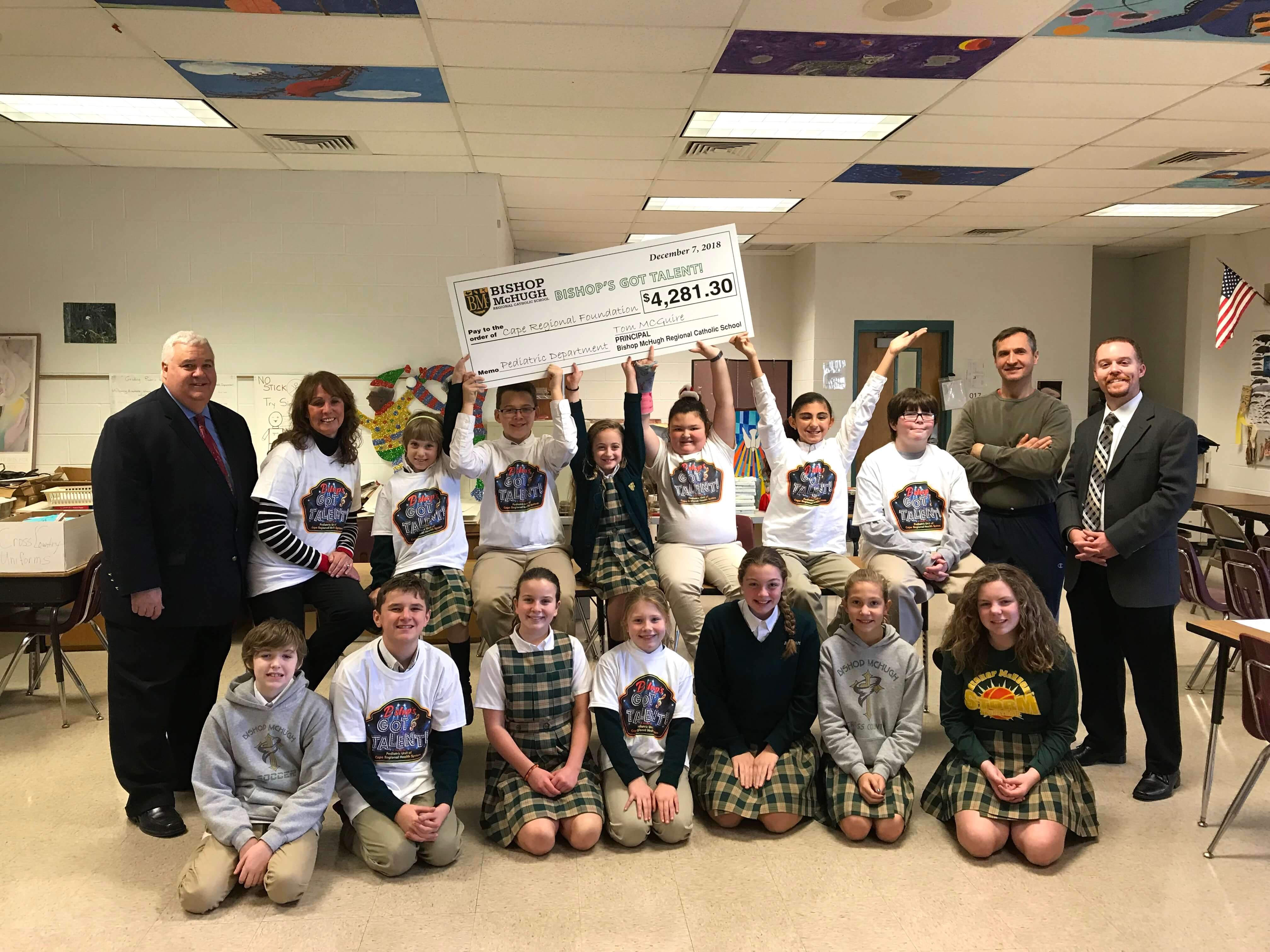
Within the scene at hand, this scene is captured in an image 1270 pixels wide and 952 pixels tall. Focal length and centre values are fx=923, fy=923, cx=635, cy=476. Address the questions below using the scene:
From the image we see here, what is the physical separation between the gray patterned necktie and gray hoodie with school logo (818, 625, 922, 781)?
0.89 m

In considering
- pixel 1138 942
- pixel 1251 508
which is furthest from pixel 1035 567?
pixel 1251 508

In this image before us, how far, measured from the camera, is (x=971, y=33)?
3689 millimetres

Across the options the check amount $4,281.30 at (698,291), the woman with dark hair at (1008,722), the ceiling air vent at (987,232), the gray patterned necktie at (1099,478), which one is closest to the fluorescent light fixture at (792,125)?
the check amount $4,281.30 at (698,291)

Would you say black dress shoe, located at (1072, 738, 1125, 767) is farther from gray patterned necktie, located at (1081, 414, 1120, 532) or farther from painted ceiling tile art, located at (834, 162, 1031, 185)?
painted ceiling tile art, located at (834, 162, 1031, 185)

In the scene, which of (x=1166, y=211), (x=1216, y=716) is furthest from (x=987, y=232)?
(x=1216, y=716)

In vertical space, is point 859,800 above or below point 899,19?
below

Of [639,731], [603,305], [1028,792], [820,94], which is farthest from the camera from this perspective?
[820,94]

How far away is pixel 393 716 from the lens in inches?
113

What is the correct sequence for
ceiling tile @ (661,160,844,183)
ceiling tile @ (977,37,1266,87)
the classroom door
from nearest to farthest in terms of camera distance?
ceiling tile @ (977,37,1266,87) → ceiling tile @ (661,160,844,183) → the classroom door

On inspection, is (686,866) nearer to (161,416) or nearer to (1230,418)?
(161,416)

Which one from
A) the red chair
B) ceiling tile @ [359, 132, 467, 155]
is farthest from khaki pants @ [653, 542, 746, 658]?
ceiling tile @ [359, 132, 467, 155]

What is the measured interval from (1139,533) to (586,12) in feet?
9.07

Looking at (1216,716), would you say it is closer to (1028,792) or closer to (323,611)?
(1028,792)

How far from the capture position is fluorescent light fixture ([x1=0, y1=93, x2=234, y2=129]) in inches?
180
